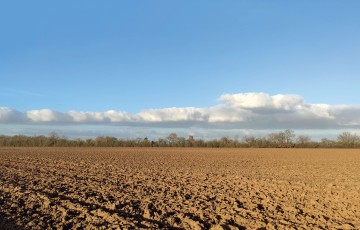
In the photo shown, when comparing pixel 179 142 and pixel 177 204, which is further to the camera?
pixel 179 142

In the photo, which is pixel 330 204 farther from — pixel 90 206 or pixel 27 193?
pixel 27 193

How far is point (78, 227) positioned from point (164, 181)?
1003 centimetres

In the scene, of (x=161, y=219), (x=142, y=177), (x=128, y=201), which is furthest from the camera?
(x=142, y=177)

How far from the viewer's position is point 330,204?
13914 millimetres

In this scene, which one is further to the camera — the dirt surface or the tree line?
the tree line

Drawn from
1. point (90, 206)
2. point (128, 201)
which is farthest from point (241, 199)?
point (90, 206)

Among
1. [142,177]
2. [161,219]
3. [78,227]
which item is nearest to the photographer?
[78,227]

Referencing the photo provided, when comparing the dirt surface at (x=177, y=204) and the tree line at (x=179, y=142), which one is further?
the tree line at (x=179, y=142)

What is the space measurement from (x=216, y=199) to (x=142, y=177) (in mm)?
8011

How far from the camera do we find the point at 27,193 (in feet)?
48.4

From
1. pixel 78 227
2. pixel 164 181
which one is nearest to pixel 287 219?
pixel 78 227

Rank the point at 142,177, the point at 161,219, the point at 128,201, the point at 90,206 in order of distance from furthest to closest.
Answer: the point at 142,177 → the point at 128,201 → the point at 90,206 → the point at 161,219

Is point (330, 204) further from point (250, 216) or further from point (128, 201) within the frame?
point (128, 201)

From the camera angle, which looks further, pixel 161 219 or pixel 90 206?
pixel 90 206
